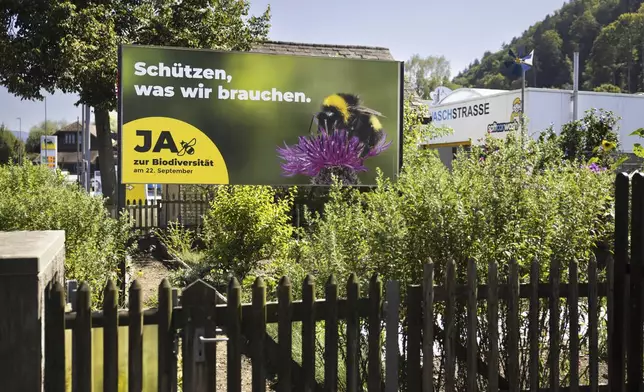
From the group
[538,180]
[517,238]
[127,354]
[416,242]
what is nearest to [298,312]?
[127,354]

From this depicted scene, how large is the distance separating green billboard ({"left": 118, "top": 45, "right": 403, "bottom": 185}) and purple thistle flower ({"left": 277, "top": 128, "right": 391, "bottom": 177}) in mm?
16

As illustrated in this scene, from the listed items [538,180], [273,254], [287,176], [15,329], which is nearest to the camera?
[15,329]

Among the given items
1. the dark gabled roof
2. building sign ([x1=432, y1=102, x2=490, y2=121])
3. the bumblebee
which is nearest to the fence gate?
the bumblebee

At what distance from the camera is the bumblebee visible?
36.0 feet

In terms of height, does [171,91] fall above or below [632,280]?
above

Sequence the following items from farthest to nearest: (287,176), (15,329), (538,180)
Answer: (287,176), (538,180), (15,329)

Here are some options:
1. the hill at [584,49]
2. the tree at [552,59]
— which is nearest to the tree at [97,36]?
the hill at [584,49]

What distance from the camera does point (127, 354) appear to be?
3.44m

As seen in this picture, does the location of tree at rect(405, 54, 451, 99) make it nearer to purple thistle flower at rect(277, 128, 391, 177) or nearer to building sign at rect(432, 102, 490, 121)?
building sign at rect(432, 102, 490, 121)

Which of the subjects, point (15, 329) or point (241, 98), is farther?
point (241, 98)

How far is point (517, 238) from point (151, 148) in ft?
22.1

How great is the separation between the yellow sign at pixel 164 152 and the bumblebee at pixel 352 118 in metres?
1.88

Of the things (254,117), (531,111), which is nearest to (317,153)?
(254,117)

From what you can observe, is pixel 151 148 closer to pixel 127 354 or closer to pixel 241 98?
pixel 241 98
